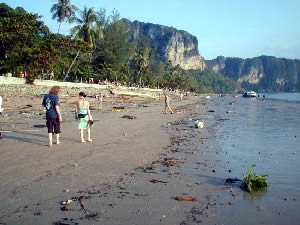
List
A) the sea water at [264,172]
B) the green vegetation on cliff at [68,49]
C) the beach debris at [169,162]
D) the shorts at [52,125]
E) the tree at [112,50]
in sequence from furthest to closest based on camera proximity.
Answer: the tree at [112,50]
the green vegetation on cliff at [68,49]
the shorts at [52,125]
the beach debris at [169,162]
the sea water at [264,172]

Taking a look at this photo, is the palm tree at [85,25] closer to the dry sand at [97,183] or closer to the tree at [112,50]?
the tree at [112,50]

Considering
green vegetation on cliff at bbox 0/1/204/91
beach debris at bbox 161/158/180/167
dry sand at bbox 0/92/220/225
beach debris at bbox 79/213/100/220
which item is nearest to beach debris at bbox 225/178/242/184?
dry sand at bbox 0/92/220/225

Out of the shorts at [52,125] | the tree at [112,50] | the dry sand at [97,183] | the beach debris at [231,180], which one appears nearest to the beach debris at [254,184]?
the beach debris at [231,180]

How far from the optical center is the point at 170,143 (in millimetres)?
9438

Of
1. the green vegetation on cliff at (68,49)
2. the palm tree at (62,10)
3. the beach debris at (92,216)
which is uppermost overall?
the palm tree at (62,10)

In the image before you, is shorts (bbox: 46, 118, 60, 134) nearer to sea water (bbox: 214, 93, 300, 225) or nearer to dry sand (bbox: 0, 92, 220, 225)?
dry sand (bbox: 0, 92, 220, 225)

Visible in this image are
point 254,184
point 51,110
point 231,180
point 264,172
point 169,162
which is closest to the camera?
point 254,184

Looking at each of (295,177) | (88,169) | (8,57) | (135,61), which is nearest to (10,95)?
(8,57)

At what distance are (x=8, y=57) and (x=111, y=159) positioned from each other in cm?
3042

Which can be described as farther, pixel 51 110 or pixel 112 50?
pixel 112 50

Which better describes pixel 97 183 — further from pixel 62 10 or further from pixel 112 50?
pixel 112 50

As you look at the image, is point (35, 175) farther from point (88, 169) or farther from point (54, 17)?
point (54, 17)

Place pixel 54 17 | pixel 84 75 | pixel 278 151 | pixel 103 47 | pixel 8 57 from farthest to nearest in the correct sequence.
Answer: pixel 103 47
pixel 84 75
pixel 54 17
pixel 8 57
pixel 278 151

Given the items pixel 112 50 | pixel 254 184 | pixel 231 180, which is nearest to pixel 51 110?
pixel 231 180
